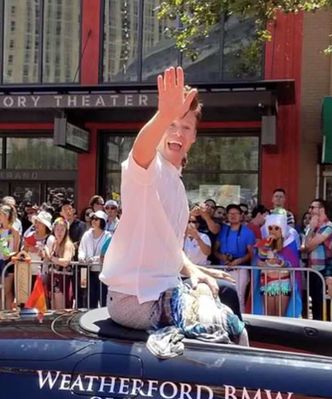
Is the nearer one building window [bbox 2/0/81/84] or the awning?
the awning

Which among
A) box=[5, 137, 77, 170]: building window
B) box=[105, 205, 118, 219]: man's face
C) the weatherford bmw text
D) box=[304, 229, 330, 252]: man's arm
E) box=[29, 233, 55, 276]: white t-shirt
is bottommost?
box=[29, 233, 55, 276]: white t-shirt

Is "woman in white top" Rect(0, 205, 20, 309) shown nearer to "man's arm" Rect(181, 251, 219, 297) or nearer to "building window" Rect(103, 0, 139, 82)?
"man's arm" Rect(181, 251, 219, 297)

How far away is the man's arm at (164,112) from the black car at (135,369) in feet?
2.39

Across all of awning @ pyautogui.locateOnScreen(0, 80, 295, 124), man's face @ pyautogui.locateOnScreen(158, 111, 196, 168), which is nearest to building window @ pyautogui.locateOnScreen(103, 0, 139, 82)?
awning @ pyautogui.locateOnScreen(0, 80, 295, 124)

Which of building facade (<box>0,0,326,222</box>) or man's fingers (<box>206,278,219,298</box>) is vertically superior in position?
building facade (<box>0,0,326,222</box>)

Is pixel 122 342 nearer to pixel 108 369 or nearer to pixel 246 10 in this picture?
pixel 108 369

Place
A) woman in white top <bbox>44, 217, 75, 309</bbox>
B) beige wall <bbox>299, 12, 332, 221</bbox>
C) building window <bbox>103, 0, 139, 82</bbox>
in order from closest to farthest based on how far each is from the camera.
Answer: woman in white top <bbox>44, 217, 75, 309</bbox>
beige wall <bbox>299, 12, 332, 221</bbox>
building window <bbox>103, 0, 139, 82</bbox>

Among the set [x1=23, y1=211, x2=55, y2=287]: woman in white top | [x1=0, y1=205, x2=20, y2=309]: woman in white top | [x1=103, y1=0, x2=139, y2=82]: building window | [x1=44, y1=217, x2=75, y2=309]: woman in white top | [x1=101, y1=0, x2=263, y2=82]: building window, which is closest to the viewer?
[x1=44, y1=217, x2=75, y2=309]: woman in white top

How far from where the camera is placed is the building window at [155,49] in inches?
535

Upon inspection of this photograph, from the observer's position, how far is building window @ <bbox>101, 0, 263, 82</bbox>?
1360 centimetres

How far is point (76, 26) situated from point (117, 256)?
13.1 m

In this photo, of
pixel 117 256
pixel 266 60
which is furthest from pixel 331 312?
pixel 266 60

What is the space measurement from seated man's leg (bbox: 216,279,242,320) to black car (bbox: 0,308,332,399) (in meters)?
0.66

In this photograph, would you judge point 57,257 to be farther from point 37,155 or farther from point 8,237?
point 37,155
